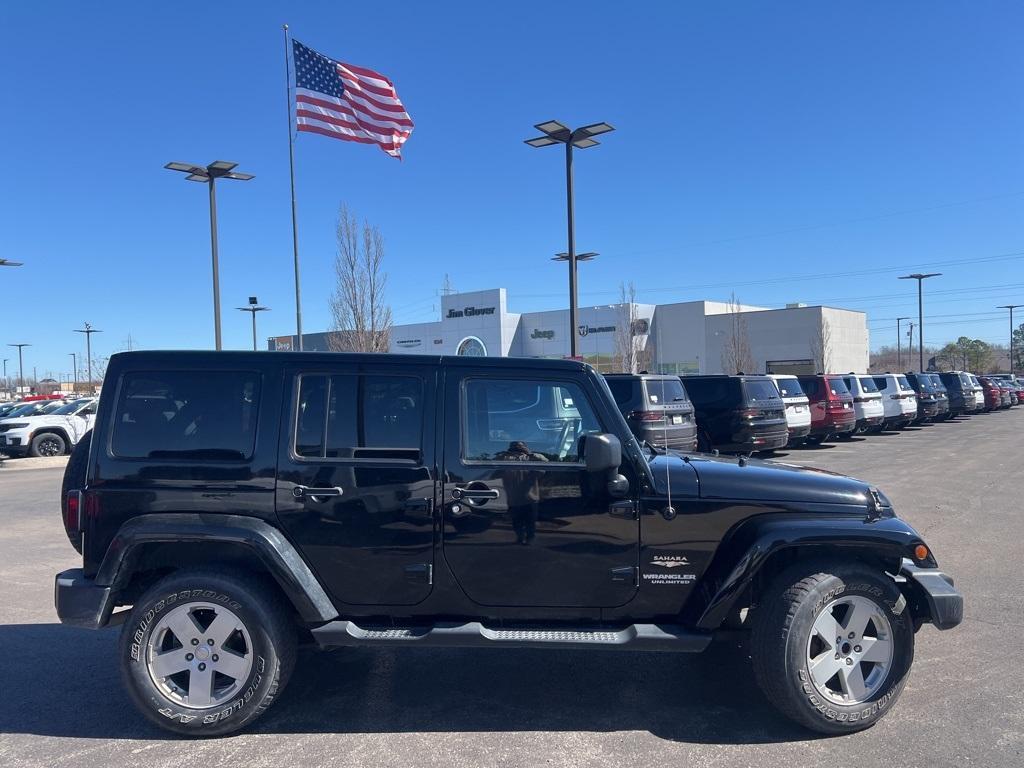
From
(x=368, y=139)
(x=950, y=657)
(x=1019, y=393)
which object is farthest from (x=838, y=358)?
(x=950, y=657)

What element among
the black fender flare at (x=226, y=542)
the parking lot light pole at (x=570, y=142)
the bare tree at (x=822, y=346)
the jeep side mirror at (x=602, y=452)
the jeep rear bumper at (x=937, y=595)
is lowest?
the jeep rear bumper at (x=937, y=595)

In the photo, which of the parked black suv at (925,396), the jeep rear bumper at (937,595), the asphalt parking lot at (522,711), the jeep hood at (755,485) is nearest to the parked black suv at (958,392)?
the parked black suv at (925,396)

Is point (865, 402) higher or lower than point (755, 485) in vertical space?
lower

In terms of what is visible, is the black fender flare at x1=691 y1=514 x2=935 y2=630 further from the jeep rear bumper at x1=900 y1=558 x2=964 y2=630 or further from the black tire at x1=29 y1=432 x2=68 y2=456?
the black tire at x1=29 y1=432 x2=68 y2=456

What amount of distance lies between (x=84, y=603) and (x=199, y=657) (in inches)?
25.6

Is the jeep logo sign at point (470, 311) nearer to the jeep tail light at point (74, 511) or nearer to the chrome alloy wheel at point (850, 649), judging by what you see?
the jeep tail light at point (74, 511)

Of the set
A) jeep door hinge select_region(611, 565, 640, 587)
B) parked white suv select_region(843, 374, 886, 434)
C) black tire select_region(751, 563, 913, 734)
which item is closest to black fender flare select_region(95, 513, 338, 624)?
jeep door hinge select_region(611, 565, 640, 587)

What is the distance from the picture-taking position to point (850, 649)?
3984 mm

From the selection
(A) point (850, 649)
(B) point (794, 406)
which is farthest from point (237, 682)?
(B) point (794, 406)

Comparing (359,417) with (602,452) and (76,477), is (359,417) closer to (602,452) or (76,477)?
(602,452)

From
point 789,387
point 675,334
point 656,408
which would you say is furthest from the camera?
point 675,334

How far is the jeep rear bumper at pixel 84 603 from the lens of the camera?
3967mm

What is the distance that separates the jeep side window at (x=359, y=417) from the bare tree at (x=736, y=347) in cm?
4179

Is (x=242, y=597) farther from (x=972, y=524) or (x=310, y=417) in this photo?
(x=972, y=524)
